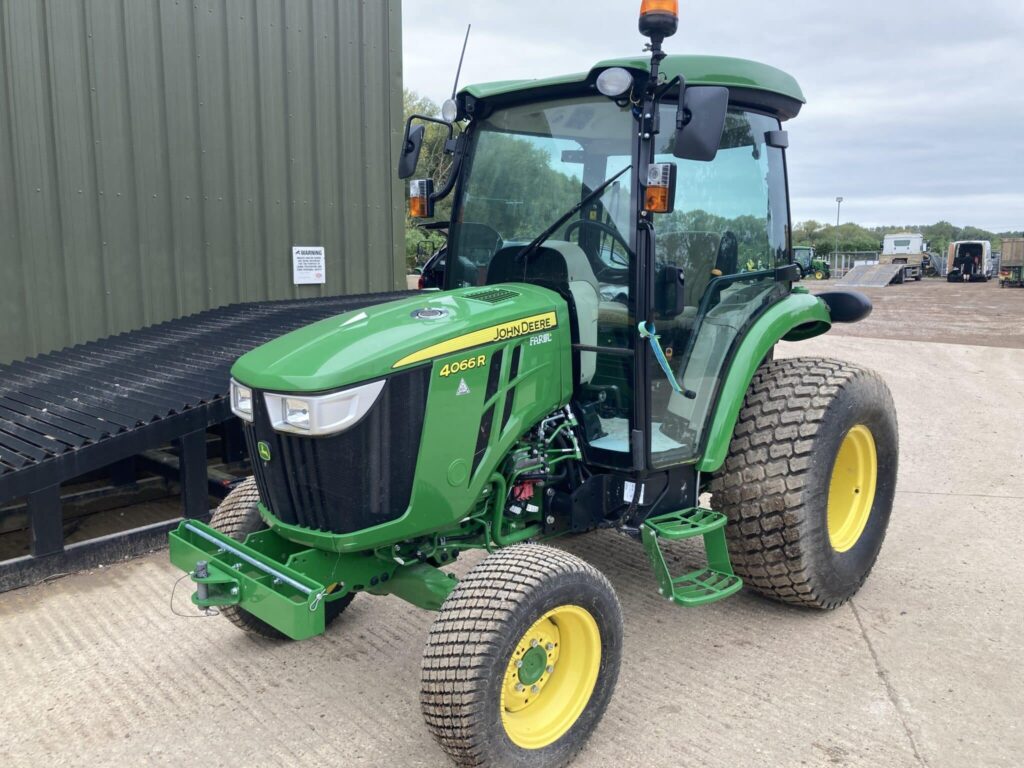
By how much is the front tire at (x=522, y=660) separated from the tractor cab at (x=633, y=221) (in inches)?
25.7

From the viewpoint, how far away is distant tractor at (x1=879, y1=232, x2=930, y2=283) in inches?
1553

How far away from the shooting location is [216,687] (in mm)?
3100

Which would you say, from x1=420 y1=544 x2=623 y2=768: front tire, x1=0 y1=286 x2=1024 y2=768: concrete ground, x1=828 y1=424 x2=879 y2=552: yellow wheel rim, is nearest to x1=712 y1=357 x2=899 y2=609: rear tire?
x1=828 y1=424 x2=879 y2=552: yellow wheel rim

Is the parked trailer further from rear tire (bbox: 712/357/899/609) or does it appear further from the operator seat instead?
the operator seat

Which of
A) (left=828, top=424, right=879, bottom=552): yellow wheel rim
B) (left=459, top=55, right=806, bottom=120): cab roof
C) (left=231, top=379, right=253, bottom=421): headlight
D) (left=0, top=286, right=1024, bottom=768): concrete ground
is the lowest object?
(left=0, top=286, right=1024, bottom=768): concrete ground

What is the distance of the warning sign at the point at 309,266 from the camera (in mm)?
6730

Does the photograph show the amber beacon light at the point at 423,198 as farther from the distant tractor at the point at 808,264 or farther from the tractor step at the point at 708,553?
the distant tractor at the point at 808,264

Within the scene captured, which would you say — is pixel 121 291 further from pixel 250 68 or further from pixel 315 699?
pixel 315 699

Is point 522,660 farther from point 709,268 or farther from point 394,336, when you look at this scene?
point 709,268

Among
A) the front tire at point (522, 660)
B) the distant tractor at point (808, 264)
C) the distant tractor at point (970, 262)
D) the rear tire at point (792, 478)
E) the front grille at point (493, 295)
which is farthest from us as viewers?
the distant tractor at point (970, 262)

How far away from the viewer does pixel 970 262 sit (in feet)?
122

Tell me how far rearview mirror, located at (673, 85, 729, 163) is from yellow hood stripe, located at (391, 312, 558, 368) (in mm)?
721

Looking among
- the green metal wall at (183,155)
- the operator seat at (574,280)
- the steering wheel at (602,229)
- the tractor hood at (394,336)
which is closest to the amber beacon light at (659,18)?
the steering wheel at (602,229)

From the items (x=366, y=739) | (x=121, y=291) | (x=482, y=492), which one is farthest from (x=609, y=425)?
(x=121, y=291)
